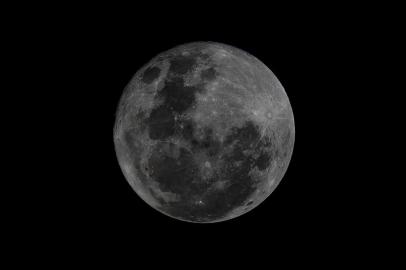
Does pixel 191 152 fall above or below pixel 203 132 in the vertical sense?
below

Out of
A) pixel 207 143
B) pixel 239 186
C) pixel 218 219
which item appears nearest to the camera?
pixel 207 143

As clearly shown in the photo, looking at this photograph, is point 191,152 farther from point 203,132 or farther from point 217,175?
point 217,175

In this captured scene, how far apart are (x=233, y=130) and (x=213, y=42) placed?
1.75m

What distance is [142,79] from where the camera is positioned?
5730 millimetres

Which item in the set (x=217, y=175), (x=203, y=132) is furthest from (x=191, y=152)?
(x=217, y=175)

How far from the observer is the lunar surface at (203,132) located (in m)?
5.18

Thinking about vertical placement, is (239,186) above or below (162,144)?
below

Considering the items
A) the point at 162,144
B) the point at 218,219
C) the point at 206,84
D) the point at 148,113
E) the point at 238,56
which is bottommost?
the point at 218,219

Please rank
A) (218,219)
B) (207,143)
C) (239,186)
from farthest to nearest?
(218,219) < (239,186) < (207,143)

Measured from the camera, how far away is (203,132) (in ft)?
16.9

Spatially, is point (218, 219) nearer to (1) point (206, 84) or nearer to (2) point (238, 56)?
(1) point (206, 84)

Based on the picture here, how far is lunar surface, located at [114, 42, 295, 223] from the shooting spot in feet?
17.0

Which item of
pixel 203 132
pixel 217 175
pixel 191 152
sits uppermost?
pixel 203 132

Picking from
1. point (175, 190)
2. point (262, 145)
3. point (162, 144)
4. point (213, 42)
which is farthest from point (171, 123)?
point (213, 42)
